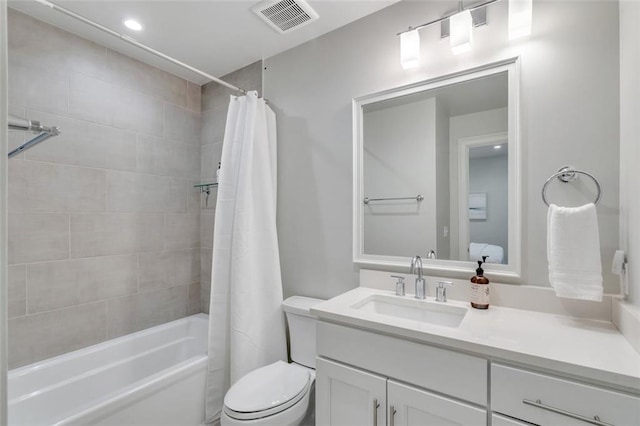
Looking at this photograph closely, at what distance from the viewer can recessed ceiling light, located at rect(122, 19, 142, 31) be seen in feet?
5.85

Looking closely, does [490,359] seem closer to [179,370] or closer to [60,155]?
[179,370]

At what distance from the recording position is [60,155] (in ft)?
5.93

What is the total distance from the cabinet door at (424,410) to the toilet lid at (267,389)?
0.50 metres

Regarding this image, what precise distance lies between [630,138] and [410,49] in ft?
3.26

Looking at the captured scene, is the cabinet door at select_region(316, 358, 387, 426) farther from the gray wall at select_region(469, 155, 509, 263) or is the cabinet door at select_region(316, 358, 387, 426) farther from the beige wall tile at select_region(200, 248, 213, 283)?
the beige wall tile at select_region(200, 248, 213, 283)

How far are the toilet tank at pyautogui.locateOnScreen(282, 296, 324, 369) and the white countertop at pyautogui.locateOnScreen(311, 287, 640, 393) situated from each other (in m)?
0.47

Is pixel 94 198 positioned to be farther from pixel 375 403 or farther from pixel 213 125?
pixel 375 403

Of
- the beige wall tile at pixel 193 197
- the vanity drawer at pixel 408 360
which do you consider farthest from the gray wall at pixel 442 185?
the beige wall tile at pixel 193 197

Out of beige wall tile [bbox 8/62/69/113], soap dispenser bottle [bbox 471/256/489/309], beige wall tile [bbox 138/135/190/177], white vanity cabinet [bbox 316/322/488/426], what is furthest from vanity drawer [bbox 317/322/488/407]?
beige wall tile [bbox 8/62/69/113]

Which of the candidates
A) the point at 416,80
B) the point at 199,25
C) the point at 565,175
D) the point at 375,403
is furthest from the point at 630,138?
the point at 199,25

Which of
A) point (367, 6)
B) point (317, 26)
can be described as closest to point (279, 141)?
point (317, 26)

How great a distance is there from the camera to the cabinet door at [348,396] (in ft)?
3.73

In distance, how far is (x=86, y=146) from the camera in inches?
75.7

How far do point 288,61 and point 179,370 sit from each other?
2115 millimetres
